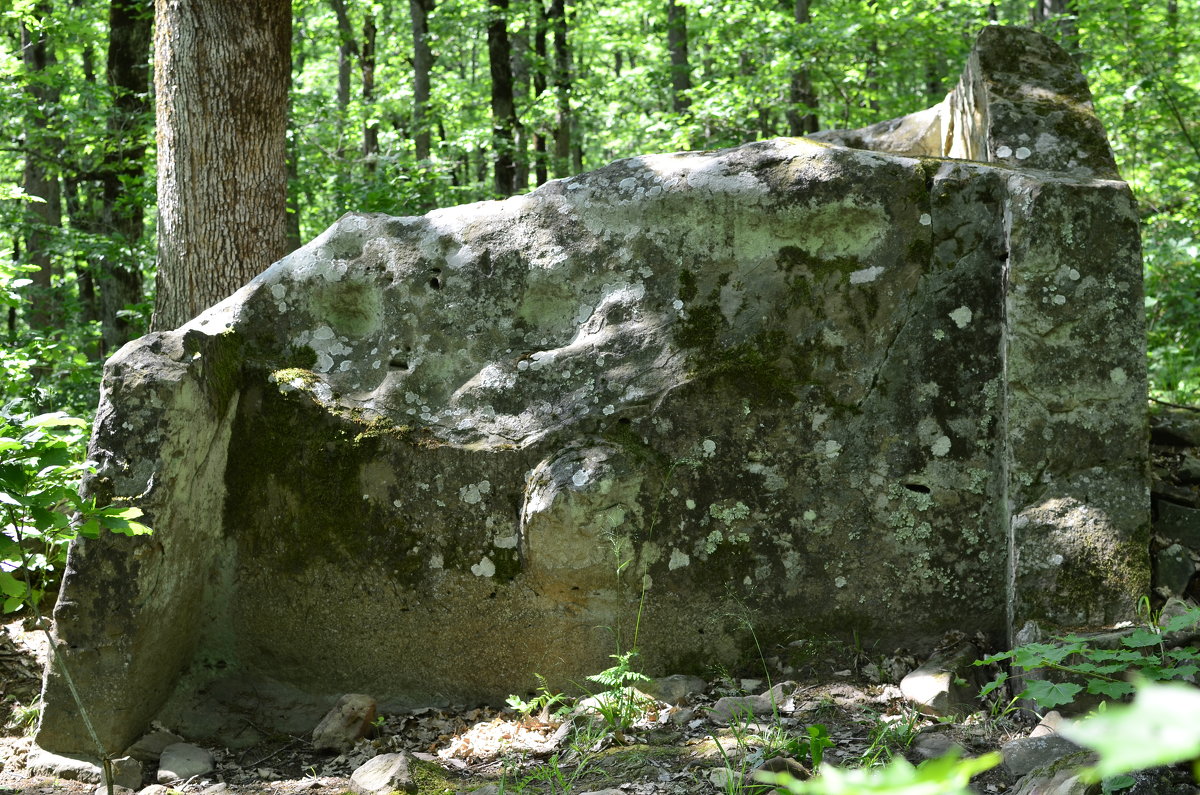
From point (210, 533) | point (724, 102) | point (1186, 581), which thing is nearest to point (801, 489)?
point (1186, 581)

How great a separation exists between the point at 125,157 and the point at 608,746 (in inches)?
306

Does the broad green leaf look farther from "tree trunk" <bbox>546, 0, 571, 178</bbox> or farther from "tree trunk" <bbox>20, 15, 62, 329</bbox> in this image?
"tree trunk" <bbox>546, 0, 571, 178</bbox>

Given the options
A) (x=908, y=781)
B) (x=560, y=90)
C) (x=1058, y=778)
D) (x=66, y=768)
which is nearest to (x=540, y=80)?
(x=560, y=90)

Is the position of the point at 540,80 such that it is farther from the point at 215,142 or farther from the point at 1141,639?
the point at 1141,639

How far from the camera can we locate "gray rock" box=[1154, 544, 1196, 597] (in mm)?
3635

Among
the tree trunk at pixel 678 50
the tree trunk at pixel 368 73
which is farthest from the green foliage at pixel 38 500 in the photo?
the tree trunk at pixel 368 73

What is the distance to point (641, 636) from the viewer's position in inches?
146

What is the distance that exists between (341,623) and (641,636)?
123 cm

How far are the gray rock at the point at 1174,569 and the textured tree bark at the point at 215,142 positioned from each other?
4.62 meters

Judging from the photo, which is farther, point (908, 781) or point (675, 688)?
point (675, 688)

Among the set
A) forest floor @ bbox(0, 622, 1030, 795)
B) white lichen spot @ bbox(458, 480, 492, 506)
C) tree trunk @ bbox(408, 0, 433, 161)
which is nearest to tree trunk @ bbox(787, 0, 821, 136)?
tree trunk @ bbox(408, 0, 433, 161)

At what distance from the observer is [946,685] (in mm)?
3305

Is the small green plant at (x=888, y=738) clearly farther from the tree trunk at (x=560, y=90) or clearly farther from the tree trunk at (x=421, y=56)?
the tree trunk at (x=421, y=56)

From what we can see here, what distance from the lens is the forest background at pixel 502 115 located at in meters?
7.62
